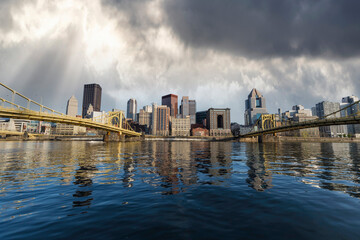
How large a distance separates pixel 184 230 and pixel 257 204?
11.8 feet

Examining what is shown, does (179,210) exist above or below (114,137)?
below

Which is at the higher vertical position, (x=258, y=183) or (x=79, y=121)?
(x=79, y=121)

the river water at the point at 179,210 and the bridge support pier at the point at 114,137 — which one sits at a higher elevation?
the bridge support pier at the point at 114,137

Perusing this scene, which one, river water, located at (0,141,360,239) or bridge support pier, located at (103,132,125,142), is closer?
river water, located at (0,141,360,239)

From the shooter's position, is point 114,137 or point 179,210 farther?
point 114,137

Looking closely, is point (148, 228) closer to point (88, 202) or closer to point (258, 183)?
point (88, 202)

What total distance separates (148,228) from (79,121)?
2683 inches

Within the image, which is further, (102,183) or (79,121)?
(79,121)

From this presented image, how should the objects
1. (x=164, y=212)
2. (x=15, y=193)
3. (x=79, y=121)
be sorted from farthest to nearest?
1. (x=79, y=121)
2. (x=15, y=193)
3. (x=164, y=212)

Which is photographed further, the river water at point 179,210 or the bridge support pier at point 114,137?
the bridge support pier at point 114,137

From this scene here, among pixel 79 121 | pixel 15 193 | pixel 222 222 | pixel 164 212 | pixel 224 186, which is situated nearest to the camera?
pixel 222 222

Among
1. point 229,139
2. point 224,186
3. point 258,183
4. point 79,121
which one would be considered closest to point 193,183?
point 224,186

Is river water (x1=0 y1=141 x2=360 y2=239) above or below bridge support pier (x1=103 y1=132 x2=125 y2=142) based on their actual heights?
below

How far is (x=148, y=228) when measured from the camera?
15.9ft
